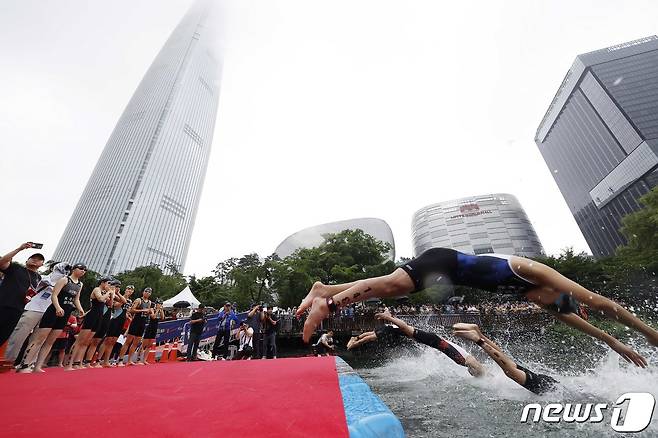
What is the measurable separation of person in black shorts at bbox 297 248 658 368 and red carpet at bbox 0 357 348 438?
0.96 metres

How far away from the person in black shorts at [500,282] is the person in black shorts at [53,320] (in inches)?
179

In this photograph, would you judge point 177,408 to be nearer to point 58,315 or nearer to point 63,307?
point 58,315

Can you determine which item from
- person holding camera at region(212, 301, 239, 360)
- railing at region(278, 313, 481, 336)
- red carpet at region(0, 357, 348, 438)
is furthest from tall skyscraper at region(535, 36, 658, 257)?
red carpet at region(0, 357, 348, 438)

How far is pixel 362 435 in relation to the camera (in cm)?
135

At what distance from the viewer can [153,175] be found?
80.6 meters

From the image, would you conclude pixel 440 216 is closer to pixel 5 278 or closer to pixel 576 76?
pixel 576 76

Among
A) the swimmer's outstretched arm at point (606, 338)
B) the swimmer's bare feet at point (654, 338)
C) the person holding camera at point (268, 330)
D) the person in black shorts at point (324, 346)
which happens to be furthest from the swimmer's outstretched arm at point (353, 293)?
the person in black shorts at point (324, 346)

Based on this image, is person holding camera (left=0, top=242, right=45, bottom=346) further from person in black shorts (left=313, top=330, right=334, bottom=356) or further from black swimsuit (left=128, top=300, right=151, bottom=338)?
person in black shorts (left=313, top=330, right=334, bottom=356)

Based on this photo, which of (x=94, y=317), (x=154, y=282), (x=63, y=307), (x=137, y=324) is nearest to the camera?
(x=63, y=307)

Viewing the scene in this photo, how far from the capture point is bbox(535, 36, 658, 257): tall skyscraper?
175ft

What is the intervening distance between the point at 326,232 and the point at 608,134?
2518 inches

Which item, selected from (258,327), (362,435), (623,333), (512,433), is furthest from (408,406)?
(623,333)

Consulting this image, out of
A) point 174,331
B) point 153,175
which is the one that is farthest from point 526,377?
point 153,175

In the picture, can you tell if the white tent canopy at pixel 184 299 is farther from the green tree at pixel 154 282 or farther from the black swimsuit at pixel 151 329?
the green tree at pixel 154 282
